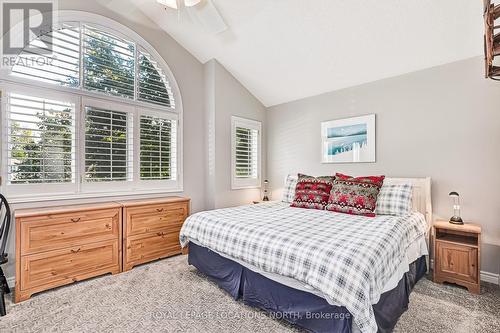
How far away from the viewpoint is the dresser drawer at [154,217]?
298cm

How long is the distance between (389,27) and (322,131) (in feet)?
5.55

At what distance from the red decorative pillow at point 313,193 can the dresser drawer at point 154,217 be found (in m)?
1.57

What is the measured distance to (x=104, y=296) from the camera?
7.73 ft

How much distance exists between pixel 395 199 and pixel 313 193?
3.04 feet

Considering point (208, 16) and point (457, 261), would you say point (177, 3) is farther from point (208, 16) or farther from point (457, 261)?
point (457, 261)

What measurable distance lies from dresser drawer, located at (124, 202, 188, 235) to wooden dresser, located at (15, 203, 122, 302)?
133 mm

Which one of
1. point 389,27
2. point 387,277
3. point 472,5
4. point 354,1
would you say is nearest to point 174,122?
point 354,1

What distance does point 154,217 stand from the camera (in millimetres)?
3172

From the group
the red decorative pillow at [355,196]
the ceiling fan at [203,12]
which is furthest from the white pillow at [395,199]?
the ceiling fan at [203,12]

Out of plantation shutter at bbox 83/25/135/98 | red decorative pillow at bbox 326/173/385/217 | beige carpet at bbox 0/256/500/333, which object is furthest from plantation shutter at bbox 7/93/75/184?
red decorative pillow at bbox 326/173/385/217

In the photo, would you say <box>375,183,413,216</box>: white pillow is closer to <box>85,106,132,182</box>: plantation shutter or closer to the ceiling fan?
the ceiling fan

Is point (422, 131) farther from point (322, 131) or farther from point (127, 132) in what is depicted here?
point (127, 132)

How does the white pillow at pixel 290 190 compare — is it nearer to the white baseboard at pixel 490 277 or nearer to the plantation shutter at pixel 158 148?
the plantation shutter at pixel 158 148

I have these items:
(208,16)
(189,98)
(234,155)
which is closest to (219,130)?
(234,155)
